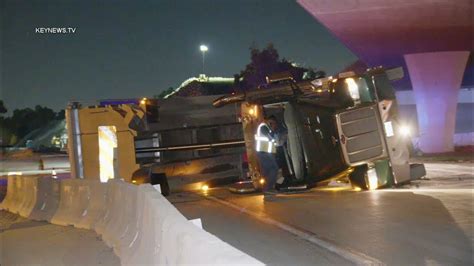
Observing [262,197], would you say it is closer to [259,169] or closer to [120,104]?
[259,169]

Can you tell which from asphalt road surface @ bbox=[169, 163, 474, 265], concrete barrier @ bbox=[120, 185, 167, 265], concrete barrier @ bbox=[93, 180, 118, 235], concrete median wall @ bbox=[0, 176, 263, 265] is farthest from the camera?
concrete barrier @ bbox=[93, 180, 118, 235]

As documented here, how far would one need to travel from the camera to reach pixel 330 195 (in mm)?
11977

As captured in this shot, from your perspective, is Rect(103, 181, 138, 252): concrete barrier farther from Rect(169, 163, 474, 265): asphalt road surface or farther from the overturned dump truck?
the overturned dump truck

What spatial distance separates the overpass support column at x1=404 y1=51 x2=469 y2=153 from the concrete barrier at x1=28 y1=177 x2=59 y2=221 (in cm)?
1942

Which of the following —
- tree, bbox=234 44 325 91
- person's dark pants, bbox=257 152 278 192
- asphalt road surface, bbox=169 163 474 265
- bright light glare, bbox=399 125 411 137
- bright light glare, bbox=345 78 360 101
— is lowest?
asphalt road surface, bbox=169 163 474 265

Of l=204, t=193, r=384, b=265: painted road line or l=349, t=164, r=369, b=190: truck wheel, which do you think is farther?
l=349, t=164, r=369, b=190: truck wheel

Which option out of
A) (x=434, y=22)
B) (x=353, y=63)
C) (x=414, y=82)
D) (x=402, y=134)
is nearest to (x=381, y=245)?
(x=402, y=134)

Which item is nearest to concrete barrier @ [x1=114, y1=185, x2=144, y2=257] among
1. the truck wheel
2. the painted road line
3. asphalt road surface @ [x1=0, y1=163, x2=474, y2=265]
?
asphalt road surface @ [x1=0, y1=163, x2=474, y2=265]

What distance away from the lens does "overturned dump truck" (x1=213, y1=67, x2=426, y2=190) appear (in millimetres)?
11242

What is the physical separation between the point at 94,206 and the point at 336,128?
4.83m

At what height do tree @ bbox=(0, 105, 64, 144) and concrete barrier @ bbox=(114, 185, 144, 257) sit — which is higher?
tree @ bbox=(0, 105, 64, 144)

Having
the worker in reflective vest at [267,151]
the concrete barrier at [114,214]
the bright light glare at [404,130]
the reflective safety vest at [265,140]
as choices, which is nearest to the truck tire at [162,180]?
the worker in reflective vest at [267,151]

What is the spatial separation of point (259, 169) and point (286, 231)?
4.56 meters

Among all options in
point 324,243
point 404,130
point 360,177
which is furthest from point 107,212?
point 404,130
